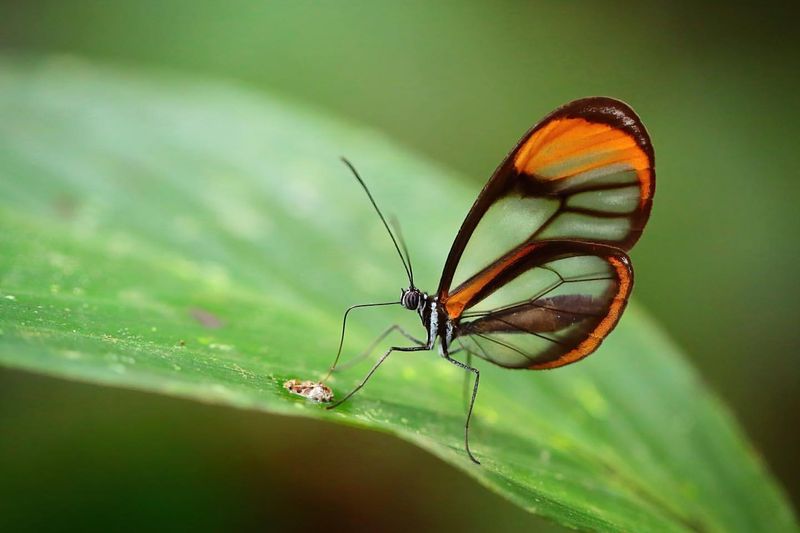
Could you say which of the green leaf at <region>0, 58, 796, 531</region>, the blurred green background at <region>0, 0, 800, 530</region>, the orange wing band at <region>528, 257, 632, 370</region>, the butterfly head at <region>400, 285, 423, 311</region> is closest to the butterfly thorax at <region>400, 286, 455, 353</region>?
the butterfly head at <region>400, 285, 423, 311</region>

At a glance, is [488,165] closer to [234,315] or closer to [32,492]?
[234,315]

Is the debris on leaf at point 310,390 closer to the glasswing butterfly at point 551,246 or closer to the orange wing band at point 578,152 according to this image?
the glasswing butterfly at point 551,246

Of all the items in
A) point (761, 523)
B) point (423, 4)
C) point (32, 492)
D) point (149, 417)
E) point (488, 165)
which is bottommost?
point (32, 492)

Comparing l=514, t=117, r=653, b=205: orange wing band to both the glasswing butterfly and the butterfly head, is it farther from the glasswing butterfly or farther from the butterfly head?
the butterfly head

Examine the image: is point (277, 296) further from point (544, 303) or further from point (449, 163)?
point (449, 163)

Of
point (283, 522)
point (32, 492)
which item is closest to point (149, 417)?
point (32, 492)

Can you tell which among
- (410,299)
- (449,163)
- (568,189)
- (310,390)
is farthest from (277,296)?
(449,163)
